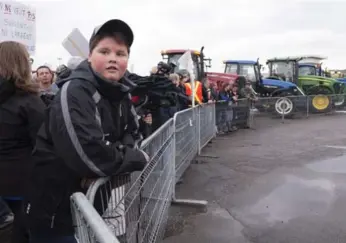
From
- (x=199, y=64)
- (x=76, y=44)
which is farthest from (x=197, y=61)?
(x=76, y=44)

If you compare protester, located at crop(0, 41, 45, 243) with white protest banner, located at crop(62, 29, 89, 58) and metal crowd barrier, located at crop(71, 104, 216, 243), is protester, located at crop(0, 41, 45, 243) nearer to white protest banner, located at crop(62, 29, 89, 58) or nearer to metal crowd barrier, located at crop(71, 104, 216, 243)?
metal crowd barrier, located at crop(71, 104, 216, 243)

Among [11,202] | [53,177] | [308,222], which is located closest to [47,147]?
[53,177]

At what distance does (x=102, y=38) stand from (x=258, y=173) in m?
6.34

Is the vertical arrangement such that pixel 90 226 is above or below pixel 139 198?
above

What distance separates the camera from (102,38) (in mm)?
2162

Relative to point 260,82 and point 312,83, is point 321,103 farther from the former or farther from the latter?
point 260,82

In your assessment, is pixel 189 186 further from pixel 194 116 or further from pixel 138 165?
pixel 138 165

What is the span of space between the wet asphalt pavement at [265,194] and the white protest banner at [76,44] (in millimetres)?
2323

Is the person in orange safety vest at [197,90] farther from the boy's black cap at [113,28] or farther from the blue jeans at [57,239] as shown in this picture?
the blue jeans at [57,239]

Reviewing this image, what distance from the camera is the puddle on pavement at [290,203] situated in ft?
17.8

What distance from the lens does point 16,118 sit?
2.81 m

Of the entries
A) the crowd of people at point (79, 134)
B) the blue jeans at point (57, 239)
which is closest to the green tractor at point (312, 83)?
the crowd of people at point (79, 134)

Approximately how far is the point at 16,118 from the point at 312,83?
862 inches

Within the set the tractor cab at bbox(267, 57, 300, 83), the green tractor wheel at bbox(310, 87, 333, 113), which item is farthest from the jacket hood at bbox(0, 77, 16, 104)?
the tractor cab at bbox(267, 57, 300, 83)
